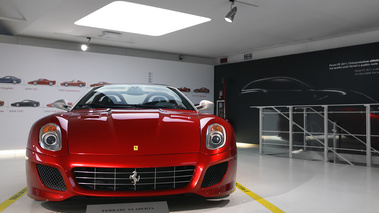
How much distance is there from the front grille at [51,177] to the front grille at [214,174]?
0.97m

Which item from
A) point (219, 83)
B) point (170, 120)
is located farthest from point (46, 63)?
point (170, 120)

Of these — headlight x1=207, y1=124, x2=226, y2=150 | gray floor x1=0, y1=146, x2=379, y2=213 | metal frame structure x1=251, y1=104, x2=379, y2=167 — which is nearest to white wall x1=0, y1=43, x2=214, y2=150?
gray floor x1=0, y1=146, x2=379, y2=213

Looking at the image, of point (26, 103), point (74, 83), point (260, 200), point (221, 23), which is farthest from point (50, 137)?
point (74, 83)

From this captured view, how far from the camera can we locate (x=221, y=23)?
6.64 metres

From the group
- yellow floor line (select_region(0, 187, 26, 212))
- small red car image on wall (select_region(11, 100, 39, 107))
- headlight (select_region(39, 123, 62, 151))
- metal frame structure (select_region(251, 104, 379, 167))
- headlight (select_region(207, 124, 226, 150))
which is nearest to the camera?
headlight (select_region(39, 123, 62, 151))

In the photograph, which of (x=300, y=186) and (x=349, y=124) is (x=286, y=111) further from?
(x=300, y=186)

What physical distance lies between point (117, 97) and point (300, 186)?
2312mm

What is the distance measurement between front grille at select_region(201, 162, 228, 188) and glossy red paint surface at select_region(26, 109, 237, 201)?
1.0 inches

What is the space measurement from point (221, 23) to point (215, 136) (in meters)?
4.78

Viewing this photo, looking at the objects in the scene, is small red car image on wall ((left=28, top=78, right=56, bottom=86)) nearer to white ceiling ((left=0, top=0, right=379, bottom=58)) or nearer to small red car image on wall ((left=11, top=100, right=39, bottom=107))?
small red car image on wall ((left=11, top=100, right=39, bottom=107))

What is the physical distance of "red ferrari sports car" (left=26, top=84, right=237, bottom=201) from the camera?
204cm

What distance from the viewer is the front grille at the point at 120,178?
2033 mm

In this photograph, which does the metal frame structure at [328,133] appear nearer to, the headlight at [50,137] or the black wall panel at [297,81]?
the black wall panel at [297,81]

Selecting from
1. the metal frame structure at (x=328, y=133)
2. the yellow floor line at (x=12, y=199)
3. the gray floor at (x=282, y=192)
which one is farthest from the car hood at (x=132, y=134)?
the metal frame structure at (x=328, y=133)
